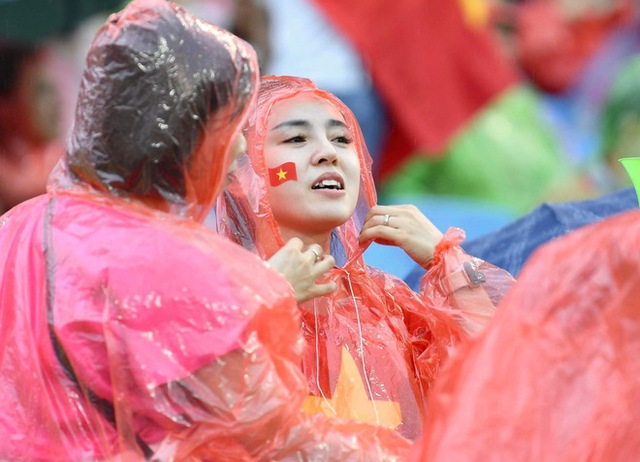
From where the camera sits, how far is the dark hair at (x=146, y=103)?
1.78 m

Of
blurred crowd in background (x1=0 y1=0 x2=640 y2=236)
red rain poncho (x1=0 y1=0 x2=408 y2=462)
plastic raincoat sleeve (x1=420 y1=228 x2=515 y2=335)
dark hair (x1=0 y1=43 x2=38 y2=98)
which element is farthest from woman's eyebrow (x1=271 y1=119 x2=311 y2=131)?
dark hair (x1=0 y1=43 x2=38 y2=98)

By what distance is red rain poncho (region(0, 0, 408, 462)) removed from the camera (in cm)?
169

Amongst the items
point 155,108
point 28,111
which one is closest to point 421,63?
point 28,111

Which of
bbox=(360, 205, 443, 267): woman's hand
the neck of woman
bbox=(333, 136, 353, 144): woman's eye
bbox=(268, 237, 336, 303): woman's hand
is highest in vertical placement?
bbox=(333, 136, 353, 144): woman's eye

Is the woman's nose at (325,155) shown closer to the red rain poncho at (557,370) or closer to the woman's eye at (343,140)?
the woman's eye at (343,140)

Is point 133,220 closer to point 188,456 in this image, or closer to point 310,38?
point 188,456

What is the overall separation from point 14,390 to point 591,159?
14.1ft

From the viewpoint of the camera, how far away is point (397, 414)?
2.28 meters

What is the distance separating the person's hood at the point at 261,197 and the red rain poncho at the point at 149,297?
489 millimetres

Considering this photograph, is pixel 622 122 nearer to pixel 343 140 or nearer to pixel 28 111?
pixel 28 111

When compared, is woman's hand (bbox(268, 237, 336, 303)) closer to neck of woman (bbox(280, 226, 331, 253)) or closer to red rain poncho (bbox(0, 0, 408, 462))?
red rain poncho (bbox(0, 0, 408, 462))

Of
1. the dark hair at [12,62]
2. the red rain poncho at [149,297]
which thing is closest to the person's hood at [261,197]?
the red rain poncho at [149,297]

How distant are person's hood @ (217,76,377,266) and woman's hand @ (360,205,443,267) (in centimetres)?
5

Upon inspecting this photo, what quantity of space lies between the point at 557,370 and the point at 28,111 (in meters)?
3.23
